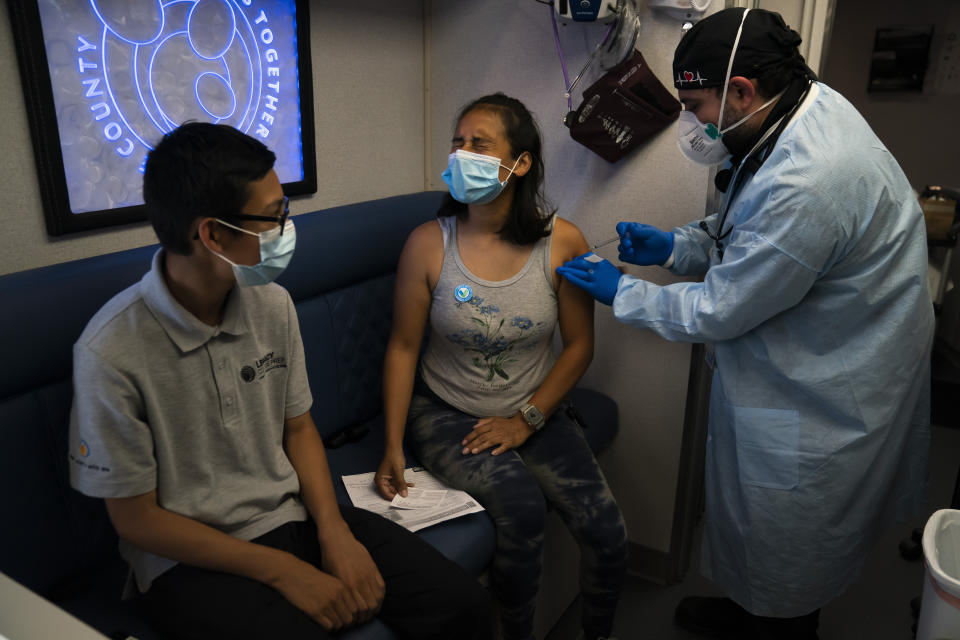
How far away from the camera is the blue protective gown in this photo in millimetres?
1493

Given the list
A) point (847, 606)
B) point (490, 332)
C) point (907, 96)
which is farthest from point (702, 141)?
point (907, 96)

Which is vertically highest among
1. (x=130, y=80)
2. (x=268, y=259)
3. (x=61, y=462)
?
(x=130, y=80)

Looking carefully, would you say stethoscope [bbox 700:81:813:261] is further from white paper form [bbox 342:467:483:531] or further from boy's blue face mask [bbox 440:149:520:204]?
white paper form [bbox 342:467:483:531]

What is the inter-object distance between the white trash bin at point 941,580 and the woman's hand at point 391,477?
1081mm

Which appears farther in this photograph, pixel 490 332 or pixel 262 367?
pixel 490 332

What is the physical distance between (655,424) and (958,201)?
2.06 meters

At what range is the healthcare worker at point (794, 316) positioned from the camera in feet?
4.92

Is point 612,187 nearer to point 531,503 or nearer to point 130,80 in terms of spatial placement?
point 531,503

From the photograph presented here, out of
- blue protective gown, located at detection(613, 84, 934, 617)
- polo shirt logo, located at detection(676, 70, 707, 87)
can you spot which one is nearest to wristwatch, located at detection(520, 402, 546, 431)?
blue protective gown, located at detection(613, 84, 934, 617)

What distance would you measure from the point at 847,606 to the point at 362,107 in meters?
2.20

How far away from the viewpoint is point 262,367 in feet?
4.74

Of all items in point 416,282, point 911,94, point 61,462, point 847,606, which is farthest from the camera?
point 911,94

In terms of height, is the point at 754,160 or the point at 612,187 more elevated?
A: the point at 754,160

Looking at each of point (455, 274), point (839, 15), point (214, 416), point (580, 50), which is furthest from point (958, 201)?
point (214, 416)
